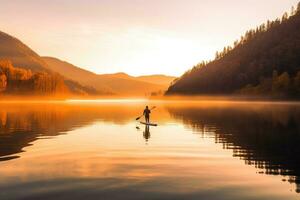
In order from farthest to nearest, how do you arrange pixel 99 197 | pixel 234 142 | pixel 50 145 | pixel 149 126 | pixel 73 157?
pixel 149 126 → pixel 234 142 → pixel 50 145 → pixel 73 157 → pixel 99 197

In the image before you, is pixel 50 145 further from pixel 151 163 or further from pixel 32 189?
pixel 32 189

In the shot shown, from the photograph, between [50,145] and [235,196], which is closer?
[235,196]

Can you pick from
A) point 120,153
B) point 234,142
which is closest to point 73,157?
point 120,153

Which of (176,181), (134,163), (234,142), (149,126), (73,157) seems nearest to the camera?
(176,181)

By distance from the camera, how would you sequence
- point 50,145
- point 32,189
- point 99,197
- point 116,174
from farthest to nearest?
point 50,145 < point 116,174 < point 32,189 < point 99,197

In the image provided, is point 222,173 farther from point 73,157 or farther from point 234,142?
point 234,142

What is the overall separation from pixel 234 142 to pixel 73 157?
18.2 metres

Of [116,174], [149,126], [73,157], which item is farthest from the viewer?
[149,126]

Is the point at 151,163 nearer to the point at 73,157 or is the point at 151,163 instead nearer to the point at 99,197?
the point at 73,157

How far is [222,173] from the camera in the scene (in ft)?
82.0

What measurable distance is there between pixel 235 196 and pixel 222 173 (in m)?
→ 5.75

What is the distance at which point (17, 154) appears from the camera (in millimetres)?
32156

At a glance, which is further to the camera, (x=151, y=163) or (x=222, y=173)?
(x=151, y=163)

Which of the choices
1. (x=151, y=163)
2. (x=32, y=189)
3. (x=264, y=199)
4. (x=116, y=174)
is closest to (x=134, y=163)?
(x=151, y=163)
